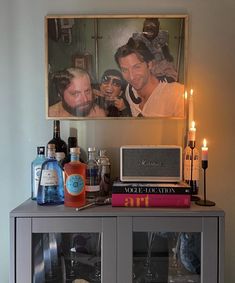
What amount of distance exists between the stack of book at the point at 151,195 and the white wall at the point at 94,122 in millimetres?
357

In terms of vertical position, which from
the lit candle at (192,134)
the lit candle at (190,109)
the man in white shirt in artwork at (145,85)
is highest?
the man in white shirt in artwork at (145,85)

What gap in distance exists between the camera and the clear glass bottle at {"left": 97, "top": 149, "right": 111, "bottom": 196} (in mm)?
1413

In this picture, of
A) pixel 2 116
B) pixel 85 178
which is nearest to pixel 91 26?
pixel 2 116

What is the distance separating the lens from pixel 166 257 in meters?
1.32

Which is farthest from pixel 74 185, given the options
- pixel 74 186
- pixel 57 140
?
Result: pixel 57 140

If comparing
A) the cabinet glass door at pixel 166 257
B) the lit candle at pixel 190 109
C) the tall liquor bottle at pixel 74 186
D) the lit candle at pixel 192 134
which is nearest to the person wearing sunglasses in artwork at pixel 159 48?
the lit candle at pixel 190 109

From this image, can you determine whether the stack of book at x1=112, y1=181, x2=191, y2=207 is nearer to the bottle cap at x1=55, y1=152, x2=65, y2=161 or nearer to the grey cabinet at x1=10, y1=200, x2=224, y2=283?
the grey cabinet at x1=10, y1=200, x2=224, y2=283

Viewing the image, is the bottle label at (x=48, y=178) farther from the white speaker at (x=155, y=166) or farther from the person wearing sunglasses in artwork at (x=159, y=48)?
the person wearing sunglasses in artwork at (x=159, y=48)

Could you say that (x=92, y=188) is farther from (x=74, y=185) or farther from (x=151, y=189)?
(x=151, y=189)

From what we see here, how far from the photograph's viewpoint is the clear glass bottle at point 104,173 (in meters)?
1.41

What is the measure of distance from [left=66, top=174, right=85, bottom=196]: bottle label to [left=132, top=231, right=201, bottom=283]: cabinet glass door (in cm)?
27

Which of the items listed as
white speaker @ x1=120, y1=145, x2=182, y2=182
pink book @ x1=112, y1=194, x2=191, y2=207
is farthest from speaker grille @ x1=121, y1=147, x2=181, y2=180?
pink book @ x1=112, y1=194, x2=191, y2=207

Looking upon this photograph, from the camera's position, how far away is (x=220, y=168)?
1.54m

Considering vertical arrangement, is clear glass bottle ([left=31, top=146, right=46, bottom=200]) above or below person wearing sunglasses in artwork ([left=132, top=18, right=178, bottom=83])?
below
